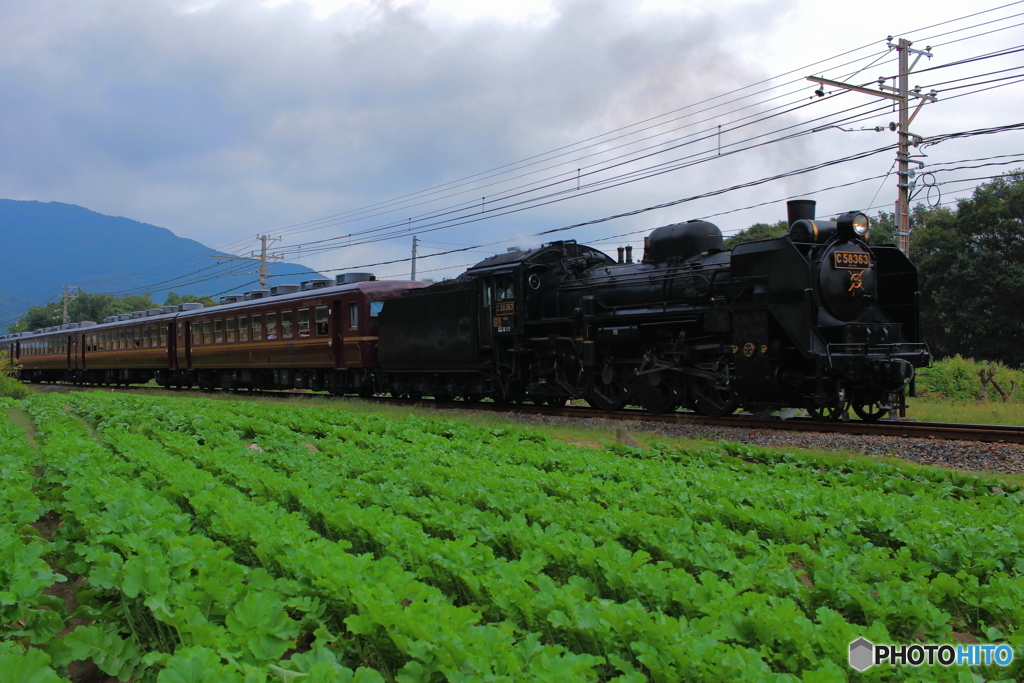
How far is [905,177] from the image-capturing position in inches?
858

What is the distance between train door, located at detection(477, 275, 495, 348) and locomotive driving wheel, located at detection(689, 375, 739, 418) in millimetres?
5181

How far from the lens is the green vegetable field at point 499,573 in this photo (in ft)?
10.4

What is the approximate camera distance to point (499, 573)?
4059 mm

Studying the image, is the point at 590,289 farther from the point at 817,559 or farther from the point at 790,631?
the point at 790,631

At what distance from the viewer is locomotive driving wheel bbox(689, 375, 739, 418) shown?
43.8ft

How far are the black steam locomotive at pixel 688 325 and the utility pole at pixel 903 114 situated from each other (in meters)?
9.49

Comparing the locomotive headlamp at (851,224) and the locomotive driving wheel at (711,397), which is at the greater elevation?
the locomotive headlamp at (851,224)

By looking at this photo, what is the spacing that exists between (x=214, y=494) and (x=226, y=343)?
902 inches

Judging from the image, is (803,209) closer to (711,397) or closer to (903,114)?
(711,397)

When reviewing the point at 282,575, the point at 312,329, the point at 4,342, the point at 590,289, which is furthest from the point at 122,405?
the point at 4,342

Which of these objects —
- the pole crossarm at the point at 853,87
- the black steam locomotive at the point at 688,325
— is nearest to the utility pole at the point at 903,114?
the pole crossarm at the point at 853,87

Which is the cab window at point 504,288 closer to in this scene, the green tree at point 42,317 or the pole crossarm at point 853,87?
the pole crossarm at point 853,87

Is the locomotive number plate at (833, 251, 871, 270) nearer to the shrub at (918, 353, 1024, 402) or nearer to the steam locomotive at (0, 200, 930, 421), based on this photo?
the steam locomotive at (0, 200, 930, 421)

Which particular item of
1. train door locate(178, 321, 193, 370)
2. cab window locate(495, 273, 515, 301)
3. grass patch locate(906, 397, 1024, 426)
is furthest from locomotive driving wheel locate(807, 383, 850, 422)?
train door locate(178, 321, 193, 370)
